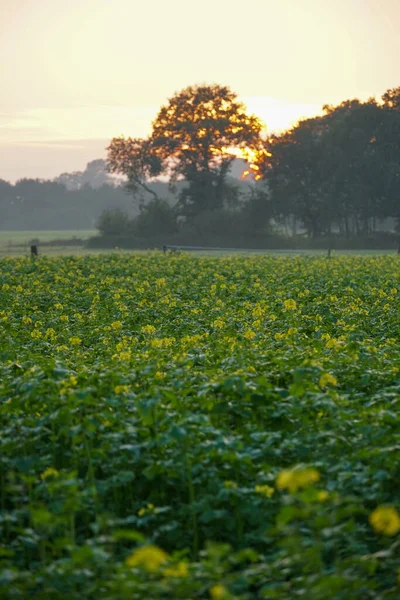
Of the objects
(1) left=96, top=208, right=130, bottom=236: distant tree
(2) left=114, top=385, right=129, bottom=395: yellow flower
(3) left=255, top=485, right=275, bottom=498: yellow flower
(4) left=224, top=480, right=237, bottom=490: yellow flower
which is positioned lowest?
(3) left=255, top=485, right=275, bottom=498: yellow flower

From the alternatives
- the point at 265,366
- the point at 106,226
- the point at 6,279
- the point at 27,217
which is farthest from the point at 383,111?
the point at 27,217

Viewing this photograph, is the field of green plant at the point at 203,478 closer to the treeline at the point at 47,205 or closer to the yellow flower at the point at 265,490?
the yellow flower at the point at 265,490

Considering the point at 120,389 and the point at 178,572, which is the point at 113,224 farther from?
the point at 178,572

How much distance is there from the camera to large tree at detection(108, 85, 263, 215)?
72312 millimetres

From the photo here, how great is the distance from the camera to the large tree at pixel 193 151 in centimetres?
7231

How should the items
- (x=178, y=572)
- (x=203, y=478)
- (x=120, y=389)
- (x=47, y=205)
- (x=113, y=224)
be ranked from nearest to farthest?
(x=178, y=572), (x=203, y=478), (x=120, y=389), (x=113, y=224), (x=47, y=205)

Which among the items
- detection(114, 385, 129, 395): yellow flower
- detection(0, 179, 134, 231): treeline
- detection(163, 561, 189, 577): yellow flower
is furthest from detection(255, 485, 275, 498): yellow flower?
detection(0, 179, 134, 231): treeline

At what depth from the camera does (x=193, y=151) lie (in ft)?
238

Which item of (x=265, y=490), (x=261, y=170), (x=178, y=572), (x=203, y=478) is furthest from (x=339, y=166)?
(x=178, y=572)

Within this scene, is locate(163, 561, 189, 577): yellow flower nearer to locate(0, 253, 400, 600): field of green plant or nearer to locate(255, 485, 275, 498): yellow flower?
locate(0, 253, 400, 600): field of green plant

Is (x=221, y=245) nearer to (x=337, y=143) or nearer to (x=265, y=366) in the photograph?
(x=337, y=143)

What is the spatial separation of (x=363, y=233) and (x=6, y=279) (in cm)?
5332

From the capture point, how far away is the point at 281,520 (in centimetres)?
414

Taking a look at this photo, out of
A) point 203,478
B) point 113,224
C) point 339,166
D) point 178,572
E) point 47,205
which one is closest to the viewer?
point 178,572
